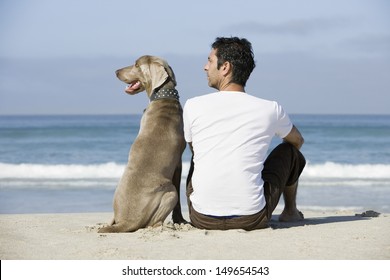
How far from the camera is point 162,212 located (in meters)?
5.00

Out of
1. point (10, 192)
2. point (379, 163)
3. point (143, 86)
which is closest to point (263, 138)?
point (143, 86)

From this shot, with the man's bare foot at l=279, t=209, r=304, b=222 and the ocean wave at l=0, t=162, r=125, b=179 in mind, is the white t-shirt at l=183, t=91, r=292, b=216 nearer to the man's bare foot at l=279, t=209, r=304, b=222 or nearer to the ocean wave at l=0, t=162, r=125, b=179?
the man's bare foot at l=279, t=209, r=304, b=222

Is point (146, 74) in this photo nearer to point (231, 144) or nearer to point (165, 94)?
point (165, 94)

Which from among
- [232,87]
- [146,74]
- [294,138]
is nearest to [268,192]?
[294,138]

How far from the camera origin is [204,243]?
14.6 ft

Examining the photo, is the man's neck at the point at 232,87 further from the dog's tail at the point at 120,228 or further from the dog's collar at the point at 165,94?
the dog's tail at the point at 120,228

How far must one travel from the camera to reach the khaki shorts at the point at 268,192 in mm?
4719

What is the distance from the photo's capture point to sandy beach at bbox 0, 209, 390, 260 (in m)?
4.18

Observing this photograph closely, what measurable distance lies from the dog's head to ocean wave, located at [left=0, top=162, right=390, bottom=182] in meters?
9.07

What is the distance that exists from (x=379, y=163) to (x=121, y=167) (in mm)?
7321

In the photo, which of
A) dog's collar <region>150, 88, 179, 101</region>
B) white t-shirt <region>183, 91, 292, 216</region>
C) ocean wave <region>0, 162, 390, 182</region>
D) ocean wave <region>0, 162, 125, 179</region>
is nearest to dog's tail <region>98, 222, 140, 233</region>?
white t-shirt <region>183, 91, 292, 216</region>

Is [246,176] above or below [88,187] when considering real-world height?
above

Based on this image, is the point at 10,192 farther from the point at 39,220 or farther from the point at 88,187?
the point at 39,220
